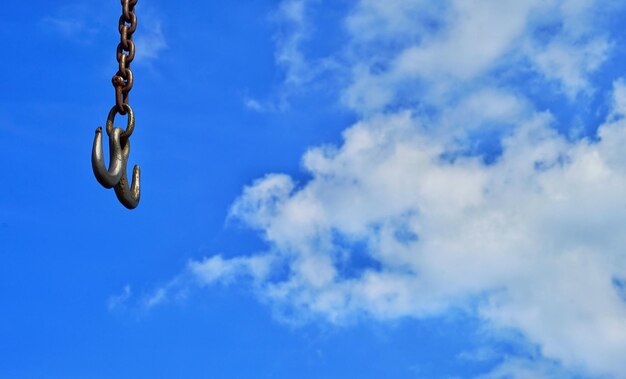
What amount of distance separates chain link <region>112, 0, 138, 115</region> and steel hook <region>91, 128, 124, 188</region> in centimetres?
22

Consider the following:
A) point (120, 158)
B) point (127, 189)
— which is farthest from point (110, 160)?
point (127, 189)

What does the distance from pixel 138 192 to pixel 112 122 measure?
0.57 m

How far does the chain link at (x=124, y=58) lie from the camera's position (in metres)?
9.62

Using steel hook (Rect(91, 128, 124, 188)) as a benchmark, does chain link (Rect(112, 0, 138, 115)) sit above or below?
above

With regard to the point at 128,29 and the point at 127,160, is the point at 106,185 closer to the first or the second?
the point at 127,160

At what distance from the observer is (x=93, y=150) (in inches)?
361

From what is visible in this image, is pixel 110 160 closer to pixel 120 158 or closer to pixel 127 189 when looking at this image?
pixel 120 158

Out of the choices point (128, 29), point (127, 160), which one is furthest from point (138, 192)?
point (128, 29)

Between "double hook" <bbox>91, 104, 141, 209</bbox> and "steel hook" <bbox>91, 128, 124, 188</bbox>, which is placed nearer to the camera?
"steel hook" <bbox>91, 128, 124, 188</bbox>

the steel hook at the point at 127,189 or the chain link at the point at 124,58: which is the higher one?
the chain link at the point at 124,58

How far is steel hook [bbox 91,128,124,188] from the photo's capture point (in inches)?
360

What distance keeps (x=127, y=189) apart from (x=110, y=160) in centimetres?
27

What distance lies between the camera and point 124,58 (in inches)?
380

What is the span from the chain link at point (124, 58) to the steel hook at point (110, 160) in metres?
0.22
